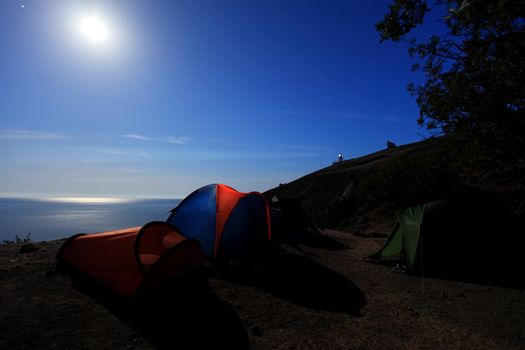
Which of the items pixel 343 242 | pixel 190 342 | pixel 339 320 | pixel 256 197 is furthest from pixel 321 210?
pixel 190 342

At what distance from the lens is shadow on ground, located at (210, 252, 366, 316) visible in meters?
8.04

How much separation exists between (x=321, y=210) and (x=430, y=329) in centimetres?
2163

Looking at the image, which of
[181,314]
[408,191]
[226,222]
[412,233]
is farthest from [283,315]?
[408,191]

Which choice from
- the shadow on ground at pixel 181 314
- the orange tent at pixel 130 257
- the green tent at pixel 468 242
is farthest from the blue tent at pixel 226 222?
the green tent at pixel 468 242

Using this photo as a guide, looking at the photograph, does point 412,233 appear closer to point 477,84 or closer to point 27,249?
point 477,84

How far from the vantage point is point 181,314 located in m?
7.04

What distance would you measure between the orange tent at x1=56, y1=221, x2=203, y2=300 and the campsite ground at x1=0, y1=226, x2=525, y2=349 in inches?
22.6

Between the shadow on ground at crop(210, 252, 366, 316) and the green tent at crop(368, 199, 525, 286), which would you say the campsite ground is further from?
the green tent at crop(368, 199, 525, 286)

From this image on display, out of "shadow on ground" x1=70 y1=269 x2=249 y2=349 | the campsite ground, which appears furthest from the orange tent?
the campsite ground

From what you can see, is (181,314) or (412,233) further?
(412,233)

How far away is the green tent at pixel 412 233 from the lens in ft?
35.1

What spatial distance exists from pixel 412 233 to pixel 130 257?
888 cm

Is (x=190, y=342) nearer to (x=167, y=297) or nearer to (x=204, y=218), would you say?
(x=167, y=297)

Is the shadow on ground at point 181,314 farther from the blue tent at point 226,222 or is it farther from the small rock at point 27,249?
the small rock at point 27,249
